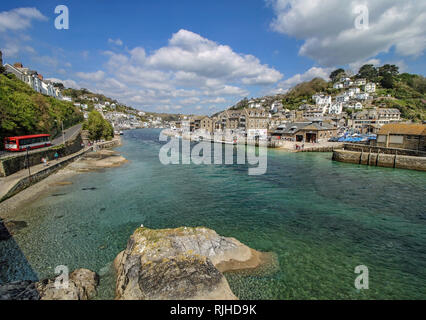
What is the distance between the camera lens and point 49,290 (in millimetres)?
9008

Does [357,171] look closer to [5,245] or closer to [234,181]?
[234,181]

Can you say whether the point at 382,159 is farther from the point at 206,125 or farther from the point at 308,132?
the point at 206,125

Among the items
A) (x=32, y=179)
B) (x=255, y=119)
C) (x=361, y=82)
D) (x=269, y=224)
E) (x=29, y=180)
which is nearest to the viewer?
(x=269, y=224)

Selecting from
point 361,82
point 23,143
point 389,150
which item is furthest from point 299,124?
point 361,82

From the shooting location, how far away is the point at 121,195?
24016mm

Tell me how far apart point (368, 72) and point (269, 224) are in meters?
224

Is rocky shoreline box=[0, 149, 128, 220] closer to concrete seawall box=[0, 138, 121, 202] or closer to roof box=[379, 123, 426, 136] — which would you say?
concrete seawall box=[0, 138, 121, 202]

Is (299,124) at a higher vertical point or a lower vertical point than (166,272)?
higher

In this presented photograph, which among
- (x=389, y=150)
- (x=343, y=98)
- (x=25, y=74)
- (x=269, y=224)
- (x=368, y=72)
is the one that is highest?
(x=368, y=72)

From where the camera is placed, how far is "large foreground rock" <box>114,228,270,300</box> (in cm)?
805

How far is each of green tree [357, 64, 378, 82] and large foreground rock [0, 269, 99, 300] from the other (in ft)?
719

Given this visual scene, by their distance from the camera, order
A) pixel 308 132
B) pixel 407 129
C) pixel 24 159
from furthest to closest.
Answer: pixel 308 132
pixel 407 129
pixel 24 159

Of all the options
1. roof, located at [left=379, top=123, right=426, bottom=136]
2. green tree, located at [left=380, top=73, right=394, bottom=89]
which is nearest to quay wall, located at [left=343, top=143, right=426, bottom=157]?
roof, located at [left=379, top=123, right=426, bottom=136]
